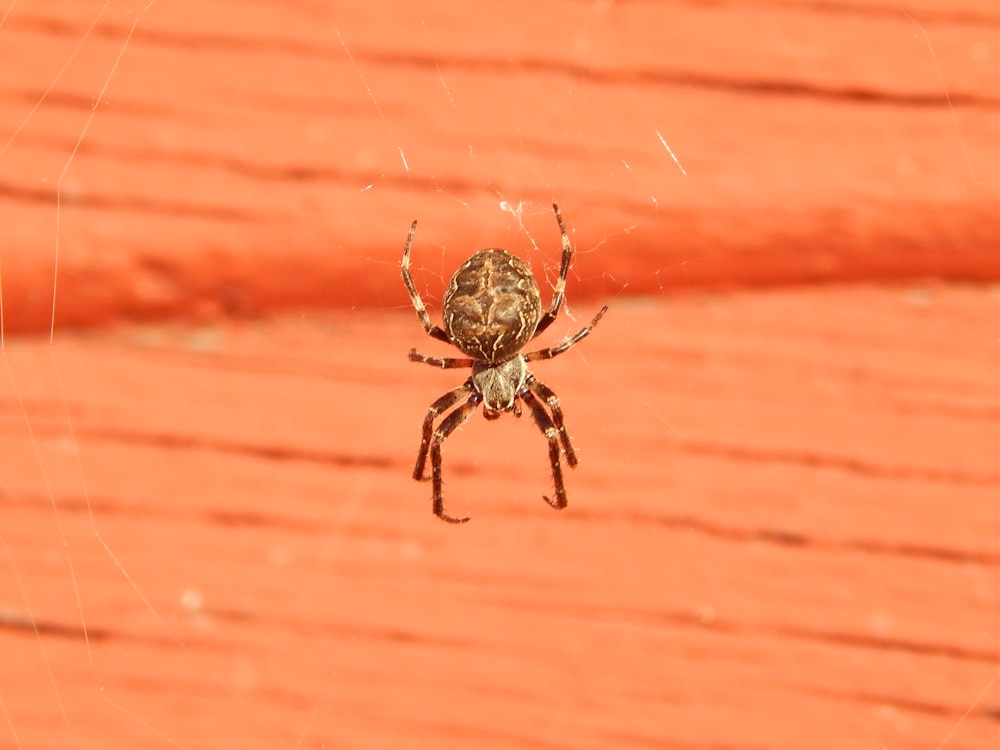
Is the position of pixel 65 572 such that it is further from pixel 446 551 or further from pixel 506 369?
pixel 506 369

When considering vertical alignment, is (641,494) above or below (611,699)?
above

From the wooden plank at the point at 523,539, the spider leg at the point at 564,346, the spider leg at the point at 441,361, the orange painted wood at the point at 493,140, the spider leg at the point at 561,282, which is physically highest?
the orange painted wood at the point at 493,140

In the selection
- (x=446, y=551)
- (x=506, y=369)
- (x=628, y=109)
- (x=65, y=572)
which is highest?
(x=628, y=109)

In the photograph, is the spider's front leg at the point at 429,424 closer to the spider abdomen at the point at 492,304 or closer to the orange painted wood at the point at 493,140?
the spider abdomen at the point at 492,304

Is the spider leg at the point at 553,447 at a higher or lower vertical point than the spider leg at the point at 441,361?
lower

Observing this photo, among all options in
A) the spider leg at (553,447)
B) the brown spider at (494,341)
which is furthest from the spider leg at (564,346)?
the spider leg at (553,447)

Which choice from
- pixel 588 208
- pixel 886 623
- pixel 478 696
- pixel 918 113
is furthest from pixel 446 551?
pixel 918 113

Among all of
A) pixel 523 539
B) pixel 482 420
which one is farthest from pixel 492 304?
pixel 523 539
